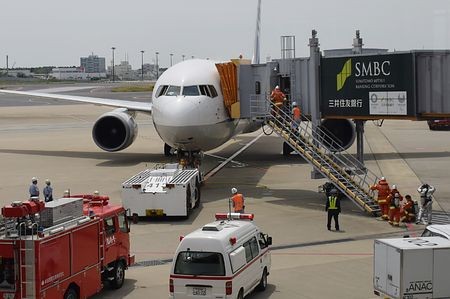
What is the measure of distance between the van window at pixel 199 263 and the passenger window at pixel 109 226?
2.71 metres

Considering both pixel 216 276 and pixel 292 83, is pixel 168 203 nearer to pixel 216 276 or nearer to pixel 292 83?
pixel 292 83

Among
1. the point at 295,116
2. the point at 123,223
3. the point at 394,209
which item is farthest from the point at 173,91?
the point at 123,223

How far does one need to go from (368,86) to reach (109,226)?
37.8 feet

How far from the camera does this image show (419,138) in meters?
51.6

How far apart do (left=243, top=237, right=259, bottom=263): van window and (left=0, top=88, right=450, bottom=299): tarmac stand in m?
1.00

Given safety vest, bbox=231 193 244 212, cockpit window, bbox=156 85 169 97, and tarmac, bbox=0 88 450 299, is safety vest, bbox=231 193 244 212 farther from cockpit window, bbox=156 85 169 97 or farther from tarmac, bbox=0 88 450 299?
cockpit window, bbox=156 85 169 97

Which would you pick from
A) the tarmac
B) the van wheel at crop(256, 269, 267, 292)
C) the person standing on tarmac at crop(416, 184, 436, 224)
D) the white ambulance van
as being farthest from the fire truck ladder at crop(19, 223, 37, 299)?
the person standing on tarmac at crop(416, 184, 436, 224)

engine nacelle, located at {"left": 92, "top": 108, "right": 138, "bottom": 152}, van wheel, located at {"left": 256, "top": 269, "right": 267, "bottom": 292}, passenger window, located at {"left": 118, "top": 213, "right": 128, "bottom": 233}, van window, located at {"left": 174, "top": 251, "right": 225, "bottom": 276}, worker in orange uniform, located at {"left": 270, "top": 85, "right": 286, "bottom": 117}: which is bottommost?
van wheel, located at {"left": 256, "top": 269, "right": 267, "bottom": 292}

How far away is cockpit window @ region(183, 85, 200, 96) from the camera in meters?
28.1

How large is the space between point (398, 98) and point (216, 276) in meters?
11.9

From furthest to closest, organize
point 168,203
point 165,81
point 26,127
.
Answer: point 26,127 → point 165,81 → point 168,203

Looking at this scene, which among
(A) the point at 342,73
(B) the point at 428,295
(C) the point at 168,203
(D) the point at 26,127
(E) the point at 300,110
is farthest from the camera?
(D) the point at 26,127

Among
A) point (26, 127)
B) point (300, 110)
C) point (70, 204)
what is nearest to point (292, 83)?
point (300, 110)

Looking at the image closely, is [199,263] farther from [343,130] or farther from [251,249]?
[343,130]
